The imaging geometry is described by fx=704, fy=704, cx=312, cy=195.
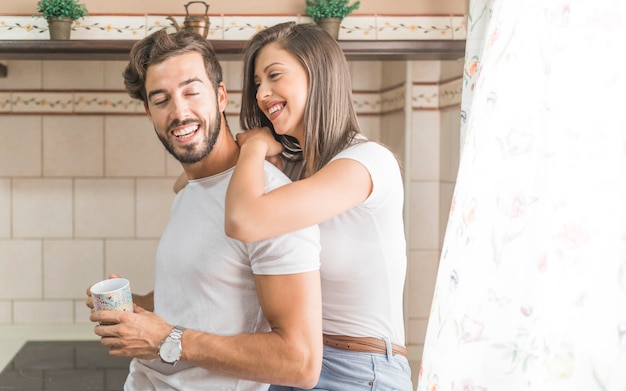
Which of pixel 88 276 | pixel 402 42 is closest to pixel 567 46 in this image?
pixel 402 42

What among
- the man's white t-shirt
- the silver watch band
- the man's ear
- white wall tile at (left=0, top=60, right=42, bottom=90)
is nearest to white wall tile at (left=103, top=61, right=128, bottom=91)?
white wall tile at (left=0, top=60, right=42, bottom=90)

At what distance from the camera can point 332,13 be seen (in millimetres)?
2188

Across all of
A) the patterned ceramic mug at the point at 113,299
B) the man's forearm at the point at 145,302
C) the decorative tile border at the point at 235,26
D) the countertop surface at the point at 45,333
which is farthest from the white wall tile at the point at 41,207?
the patterned ceramic mug at the point at 113,299

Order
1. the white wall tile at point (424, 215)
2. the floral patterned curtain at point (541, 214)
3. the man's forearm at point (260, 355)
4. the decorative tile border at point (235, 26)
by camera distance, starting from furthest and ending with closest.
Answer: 1. the white wall tile at point (424, 215)
2. the decorative tile border at point (235, 26)
3. the man's forearm at point (260, 355)
4. the floral patterned curtain at point (541, 214)

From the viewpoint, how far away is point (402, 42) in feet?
6.87

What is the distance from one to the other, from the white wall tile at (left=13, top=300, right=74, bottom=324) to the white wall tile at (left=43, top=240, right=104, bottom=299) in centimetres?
7

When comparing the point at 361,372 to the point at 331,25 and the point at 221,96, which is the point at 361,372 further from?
the point at 331,25

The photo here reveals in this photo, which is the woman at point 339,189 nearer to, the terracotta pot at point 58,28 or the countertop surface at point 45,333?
the terracotta pot at point 58,28

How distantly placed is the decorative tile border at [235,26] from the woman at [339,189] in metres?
0.87

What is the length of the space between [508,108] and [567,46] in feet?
0.43

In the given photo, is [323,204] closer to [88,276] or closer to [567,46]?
[567,46]

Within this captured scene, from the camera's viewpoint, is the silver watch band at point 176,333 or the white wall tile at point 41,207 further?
the white wall tile at point 41,207

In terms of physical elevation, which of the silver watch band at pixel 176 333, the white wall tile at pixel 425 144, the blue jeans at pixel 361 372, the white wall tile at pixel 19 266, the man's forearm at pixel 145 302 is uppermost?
the white wall tile at pixel 425 144

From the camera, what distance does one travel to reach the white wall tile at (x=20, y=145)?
8.21 ft
